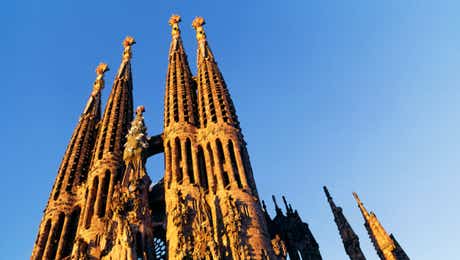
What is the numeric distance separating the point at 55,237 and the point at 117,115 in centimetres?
1280

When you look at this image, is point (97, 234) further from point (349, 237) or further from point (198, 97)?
point (349, 237)

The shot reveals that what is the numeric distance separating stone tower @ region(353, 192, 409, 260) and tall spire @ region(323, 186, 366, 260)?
1.33m

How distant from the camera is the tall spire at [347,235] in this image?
1144 inches

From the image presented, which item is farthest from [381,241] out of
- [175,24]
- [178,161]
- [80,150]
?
[175,24]

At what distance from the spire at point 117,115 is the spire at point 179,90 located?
4459 millimetres

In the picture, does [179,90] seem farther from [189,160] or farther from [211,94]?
[189,160]

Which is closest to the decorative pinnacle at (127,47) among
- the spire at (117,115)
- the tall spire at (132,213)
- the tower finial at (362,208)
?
the spire at (117,115)

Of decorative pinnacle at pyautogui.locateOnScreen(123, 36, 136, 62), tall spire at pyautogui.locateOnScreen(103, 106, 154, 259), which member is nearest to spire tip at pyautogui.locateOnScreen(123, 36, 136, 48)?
decorative pinnacle at pyautogui.locateOnScreen(123, 36, 136, 62)

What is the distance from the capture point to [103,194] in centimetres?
3162

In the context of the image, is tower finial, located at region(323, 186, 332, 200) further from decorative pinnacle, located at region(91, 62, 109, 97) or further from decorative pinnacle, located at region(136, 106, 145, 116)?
decorative pinnacle, located at region(91, 62, 109, 97)

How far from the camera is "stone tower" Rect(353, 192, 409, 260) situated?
2825 centimetres

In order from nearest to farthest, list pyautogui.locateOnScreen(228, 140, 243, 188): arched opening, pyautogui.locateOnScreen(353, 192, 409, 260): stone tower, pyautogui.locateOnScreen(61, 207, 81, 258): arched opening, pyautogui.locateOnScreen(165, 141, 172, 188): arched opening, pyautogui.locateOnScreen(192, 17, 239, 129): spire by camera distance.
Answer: pyautogui.locateOnScreen(228, 140, 243, 188): arched opening → pyautogui.locateOnScreen(353, 192, 409, 260): stone tower → pyautogui.locateOnScreen(61, 207, 81, 258): arched opening → pyautogui.locateOnScreen(165, 141, 172, 188): arched opening → pyautogui.locateOnScreen(192, 17, 239, 129): spire

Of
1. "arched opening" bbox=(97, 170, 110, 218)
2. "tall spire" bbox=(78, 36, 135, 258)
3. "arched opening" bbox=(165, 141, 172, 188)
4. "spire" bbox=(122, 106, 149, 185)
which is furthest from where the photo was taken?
"spire" bbox=(122, 106, 149, 185)

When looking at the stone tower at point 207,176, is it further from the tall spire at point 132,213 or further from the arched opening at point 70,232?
the arched opening at point 70,232
